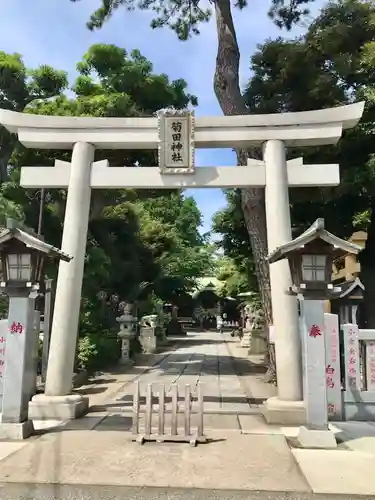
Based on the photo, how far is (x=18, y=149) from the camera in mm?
13453

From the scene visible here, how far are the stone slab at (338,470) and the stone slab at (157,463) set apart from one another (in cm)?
15

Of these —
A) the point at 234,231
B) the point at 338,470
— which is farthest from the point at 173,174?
the point at 234,231

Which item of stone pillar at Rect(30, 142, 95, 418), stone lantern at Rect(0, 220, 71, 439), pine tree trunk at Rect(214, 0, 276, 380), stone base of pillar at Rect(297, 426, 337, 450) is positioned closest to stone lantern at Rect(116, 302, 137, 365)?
pine tree trunk at Rect(214, 0, 276, 380)

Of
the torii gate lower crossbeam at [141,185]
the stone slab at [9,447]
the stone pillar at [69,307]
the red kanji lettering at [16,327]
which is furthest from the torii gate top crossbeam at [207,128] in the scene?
the stone slab at [9,447]

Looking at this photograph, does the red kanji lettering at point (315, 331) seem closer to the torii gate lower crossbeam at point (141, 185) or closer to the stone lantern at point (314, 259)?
the stone lantern at point (314, 259)

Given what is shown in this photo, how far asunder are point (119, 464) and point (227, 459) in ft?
4.30

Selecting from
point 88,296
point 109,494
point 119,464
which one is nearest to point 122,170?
point 119,464

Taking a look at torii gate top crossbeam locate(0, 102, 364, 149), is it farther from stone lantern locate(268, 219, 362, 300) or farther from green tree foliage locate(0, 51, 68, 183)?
green tree foliage locate(0, 51, 68, 183)

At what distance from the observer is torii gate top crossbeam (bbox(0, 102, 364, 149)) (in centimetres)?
880

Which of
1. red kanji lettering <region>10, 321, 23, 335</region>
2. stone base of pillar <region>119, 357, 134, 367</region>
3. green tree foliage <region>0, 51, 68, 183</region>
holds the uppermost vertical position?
green tree foliage <region>0, 51, 68, 183</region>

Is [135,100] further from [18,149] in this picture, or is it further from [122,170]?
[122,170]

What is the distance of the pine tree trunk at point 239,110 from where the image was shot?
1134 cm

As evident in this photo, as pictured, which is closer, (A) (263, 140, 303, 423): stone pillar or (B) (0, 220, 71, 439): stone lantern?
(B) (0, 220, 71, 439): stone lantern

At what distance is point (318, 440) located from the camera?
6293 mm
